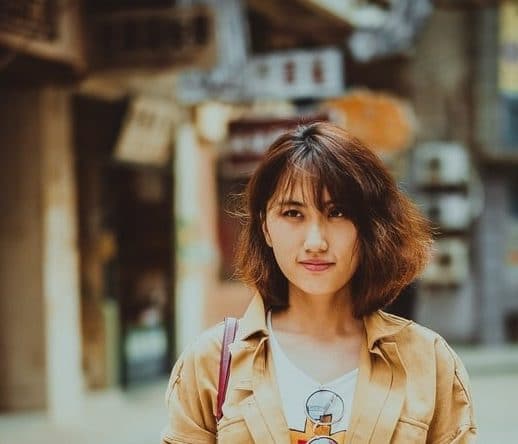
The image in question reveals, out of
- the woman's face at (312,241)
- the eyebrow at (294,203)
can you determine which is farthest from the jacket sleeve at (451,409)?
the eyebrow at (294,203)

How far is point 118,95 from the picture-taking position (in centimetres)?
1066

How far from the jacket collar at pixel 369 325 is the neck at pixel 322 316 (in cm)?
5

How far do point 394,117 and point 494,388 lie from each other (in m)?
3.83

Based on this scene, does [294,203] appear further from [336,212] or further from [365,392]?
[365,392]

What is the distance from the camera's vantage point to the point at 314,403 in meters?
2.15

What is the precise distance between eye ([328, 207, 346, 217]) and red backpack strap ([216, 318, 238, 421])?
0.40 metres

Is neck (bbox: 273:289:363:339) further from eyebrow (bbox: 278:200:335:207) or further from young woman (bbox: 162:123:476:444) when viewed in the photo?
eyebrow (bbox: 278:200:335:207)

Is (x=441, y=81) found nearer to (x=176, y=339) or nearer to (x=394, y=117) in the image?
(x=394, y=117)

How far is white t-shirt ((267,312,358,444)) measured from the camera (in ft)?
7.01

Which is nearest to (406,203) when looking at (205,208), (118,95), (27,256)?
(27,256)

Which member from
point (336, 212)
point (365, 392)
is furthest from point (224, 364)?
point (336, 212)

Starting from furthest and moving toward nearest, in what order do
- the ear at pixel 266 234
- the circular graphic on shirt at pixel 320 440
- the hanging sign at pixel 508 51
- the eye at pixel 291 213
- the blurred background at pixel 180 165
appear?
the hanging sign at pixel 508 51
the blurred background at pixel 180 165
the ear at pixel 266 234
the eye at pixel 291 213
the circular graphic on shirt at pixel 320 440

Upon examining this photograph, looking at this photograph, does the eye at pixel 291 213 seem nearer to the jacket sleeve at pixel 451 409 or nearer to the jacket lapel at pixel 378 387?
the jacket lapel at pixel 378 387

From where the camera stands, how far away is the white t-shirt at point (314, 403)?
2137 millimetres
